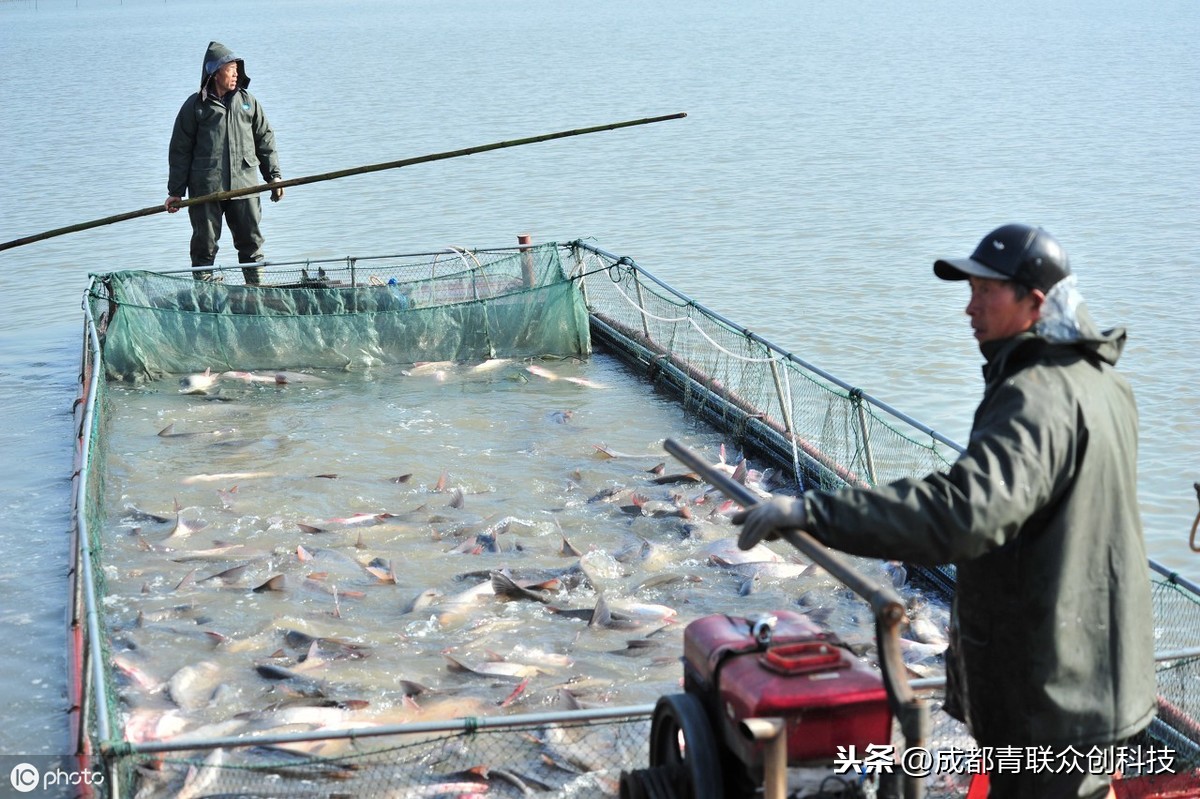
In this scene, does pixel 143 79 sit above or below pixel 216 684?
above

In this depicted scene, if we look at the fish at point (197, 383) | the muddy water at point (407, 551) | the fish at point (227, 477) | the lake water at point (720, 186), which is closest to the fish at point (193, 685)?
the muddy water at point (407, 551)

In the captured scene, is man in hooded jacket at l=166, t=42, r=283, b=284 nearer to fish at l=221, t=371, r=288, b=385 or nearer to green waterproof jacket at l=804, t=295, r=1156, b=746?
fish at l=221, t=371, r=288, b=385

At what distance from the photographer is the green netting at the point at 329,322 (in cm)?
1161

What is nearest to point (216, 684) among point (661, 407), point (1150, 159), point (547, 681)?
point (547, 681)

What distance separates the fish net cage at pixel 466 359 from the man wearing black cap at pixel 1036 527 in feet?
4.66

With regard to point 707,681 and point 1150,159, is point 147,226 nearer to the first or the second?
point 1150,159

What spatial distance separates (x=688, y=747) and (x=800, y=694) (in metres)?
0.45

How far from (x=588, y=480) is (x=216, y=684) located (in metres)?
3.50

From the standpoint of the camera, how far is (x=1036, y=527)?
10.7 ft

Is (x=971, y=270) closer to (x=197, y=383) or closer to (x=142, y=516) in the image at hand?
(x=142, y=516)

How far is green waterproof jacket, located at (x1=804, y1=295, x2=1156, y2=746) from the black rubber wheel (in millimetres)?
744

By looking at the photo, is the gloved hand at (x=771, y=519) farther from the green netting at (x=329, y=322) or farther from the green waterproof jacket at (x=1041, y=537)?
the green netting at (x=329, y=322)

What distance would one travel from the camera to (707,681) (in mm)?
4043

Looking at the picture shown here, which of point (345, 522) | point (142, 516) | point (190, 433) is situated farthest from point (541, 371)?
point (142, 516)
